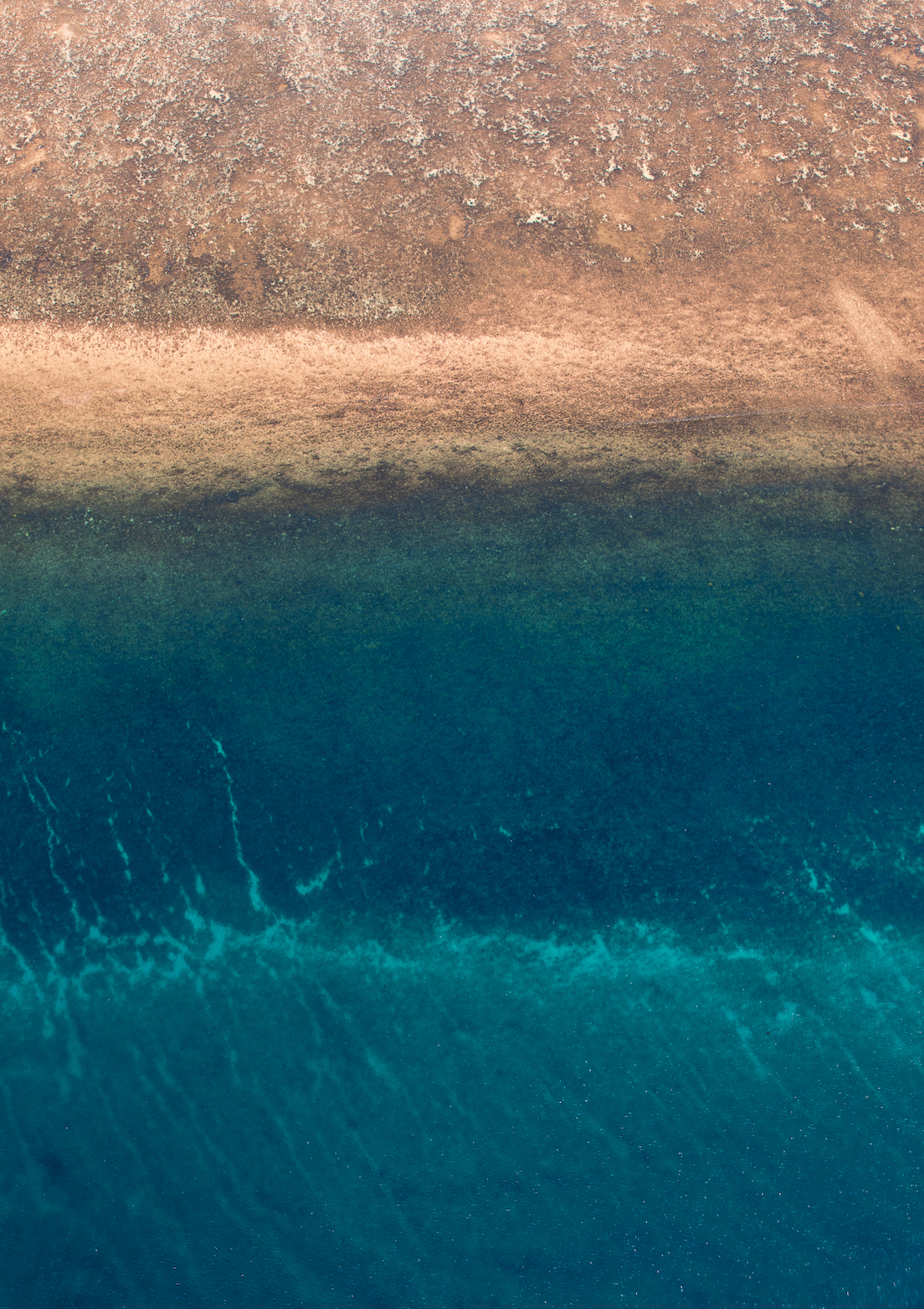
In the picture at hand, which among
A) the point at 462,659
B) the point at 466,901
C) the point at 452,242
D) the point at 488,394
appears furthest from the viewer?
the point at 452,242

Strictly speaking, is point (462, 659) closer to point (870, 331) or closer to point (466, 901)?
point (466, 901)

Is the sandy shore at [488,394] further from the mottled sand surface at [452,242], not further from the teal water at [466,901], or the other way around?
the teal water at [466,901]

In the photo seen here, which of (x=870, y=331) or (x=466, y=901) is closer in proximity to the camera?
(x=466, y=901)

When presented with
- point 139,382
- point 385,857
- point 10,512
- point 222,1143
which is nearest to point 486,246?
point 139,382

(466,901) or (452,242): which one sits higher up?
(452,242)

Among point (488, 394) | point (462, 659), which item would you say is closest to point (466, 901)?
point (462, 659)

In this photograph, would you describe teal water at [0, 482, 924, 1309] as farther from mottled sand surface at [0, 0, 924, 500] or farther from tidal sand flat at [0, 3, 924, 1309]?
mottled sand surface at [0, 0, 924, 500]

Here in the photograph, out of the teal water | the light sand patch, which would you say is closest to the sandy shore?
the light sand patch
